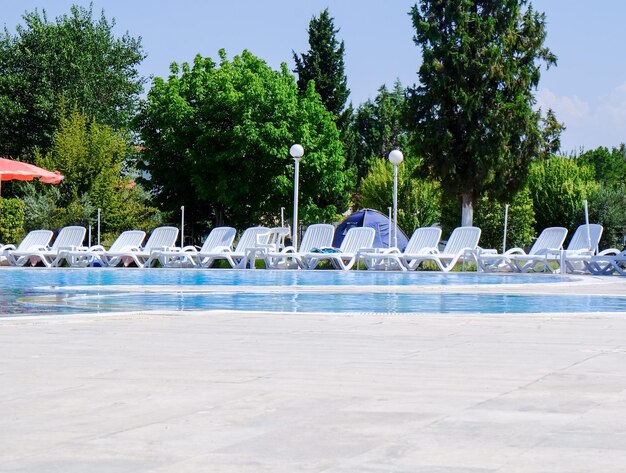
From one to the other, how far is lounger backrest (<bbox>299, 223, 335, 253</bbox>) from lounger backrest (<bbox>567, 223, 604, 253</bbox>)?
17.0ft

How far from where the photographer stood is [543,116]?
41.8 metres

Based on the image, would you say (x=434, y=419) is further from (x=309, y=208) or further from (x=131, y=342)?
(x=309, y=208)

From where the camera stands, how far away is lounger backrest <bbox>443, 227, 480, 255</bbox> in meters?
22.0

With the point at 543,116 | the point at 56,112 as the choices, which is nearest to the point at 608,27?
Result: the point at 543,116

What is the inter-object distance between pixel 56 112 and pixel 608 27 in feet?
80.9

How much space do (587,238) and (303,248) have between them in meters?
6.12

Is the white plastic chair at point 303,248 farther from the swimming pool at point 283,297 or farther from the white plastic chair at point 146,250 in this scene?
the swimming pool at point 283,297

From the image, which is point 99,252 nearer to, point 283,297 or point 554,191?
point 283,297

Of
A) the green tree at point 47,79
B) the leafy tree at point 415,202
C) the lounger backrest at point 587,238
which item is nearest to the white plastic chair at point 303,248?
the lounger backrest at point 587,238

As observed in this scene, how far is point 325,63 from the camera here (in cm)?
5600

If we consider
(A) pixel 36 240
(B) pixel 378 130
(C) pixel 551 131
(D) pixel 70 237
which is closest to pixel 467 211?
(C) pixel 551 131

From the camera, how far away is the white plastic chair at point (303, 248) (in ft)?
74.8

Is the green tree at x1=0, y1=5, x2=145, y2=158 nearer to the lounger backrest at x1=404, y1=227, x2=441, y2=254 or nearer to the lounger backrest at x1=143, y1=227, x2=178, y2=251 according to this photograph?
the lounger backrest at x1=143, y1=227, x2=178, y2=251

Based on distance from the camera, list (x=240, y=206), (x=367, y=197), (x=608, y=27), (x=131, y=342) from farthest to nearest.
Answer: (x=367, y=197), (x=240, y=206), (x=608, y=27), (x=131, y=342)
